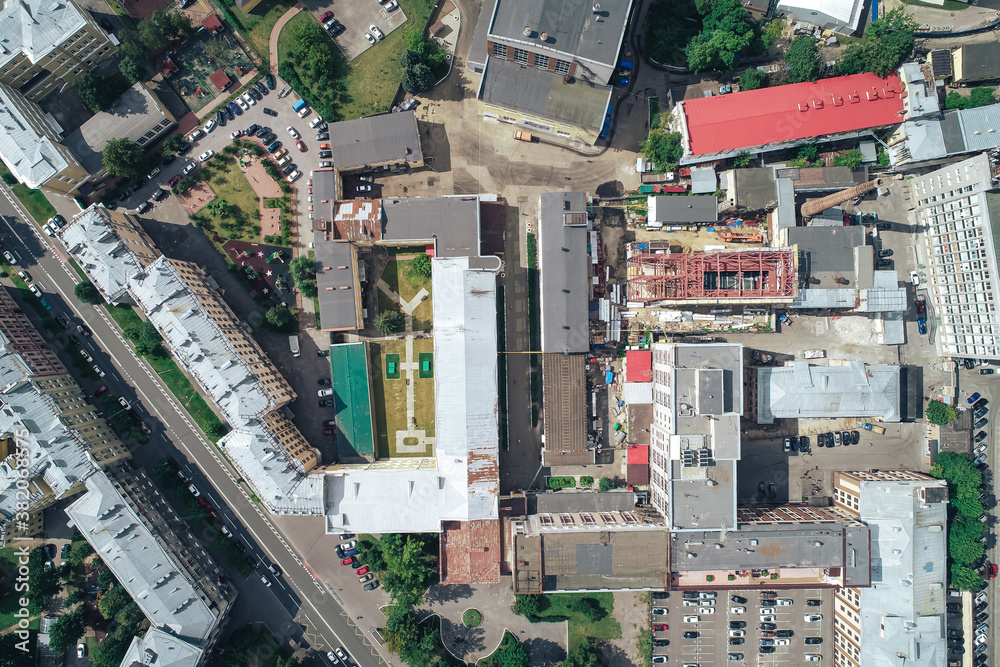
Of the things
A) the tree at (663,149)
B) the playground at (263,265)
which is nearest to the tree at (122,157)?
the playground at (263,265)

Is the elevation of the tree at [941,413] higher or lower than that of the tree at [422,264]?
lower

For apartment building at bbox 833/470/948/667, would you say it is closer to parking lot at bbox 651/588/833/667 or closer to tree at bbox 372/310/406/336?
parking lot at bbox 651/588/833/667

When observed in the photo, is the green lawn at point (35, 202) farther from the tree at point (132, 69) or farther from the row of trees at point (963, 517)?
the row of trees at point (963, 517)

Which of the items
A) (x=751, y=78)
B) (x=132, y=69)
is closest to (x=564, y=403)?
(x=751, y=78)

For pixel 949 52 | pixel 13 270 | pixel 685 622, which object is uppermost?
pixel 949 52

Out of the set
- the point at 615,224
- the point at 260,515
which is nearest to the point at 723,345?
the point at 615,224

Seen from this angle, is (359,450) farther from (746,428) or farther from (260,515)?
(746,428)
